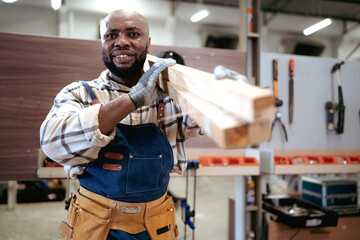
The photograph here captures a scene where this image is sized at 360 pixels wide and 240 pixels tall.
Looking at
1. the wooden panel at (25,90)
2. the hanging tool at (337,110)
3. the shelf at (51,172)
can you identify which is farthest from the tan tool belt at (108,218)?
the hanging tool at (337,110)

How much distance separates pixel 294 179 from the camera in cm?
421

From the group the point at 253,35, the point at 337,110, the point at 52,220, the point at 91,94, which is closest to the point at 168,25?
the point at 253,35

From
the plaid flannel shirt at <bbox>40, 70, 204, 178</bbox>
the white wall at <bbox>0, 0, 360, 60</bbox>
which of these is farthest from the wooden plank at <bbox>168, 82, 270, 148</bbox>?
the white wall at <bbox>0, 0, 360, 60</bbox>

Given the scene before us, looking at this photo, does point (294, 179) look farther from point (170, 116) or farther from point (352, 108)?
point (170, 116)

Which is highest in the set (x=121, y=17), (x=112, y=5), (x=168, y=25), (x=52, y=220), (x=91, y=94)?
(x=112, y=5)

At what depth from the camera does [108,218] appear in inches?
42.0

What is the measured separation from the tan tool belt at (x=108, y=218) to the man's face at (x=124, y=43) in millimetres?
527

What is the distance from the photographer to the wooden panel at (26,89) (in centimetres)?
220

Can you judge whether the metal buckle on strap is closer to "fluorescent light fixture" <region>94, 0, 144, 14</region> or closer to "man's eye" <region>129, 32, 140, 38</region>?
"man's eye" <region>129, 32, 140, 38</region>

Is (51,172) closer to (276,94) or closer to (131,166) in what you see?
(131,166)

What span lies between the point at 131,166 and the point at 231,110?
1.83 feet

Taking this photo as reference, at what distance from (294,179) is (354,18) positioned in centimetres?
729

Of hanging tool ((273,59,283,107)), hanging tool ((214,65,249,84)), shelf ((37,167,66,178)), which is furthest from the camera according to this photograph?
hanging tool ((273,59,283,107))

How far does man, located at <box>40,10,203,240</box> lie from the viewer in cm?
105
